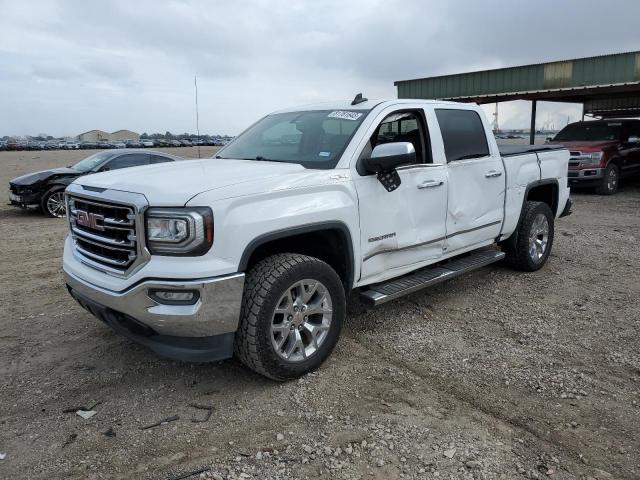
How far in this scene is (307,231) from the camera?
3.51 metres

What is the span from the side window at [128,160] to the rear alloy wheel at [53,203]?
1.21 m

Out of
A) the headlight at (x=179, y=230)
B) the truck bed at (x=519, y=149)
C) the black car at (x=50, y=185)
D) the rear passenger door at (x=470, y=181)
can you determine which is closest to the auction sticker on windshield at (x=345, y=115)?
the rear passenger door at (x=470, y=181)

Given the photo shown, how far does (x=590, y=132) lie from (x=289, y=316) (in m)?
13.4

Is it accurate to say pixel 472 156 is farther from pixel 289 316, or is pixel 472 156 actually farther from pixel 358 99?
pixel 289 316

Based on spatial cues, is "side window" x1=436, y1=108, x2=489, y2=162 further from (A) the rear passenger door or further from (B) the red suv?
(B) the red suv

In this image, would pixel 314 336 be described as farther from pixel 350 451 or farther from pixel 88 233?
pixel 88 233

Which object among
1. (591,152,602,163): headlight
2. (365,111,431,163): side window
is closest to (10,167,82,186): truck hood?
(365,111,431,163): side window

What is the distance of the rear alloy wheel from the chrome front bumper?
29.5 ft

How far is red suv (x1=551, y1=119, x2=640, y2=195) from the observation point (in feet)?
42.8

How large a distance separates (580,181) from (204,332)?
1263cm

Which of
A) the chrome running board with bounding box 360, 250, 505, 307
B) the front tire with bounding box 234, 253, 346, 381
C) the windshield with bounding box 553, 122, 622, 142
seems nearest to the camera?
the front tire with bounding box 234, 253, 346, 381

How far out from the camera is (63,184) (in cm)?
1110

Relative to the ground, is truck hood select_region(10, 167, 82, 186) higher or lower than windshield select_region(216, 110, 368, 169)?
lower

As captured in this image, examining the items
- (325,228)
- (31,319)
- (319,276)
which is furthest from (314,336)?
(31,319)
